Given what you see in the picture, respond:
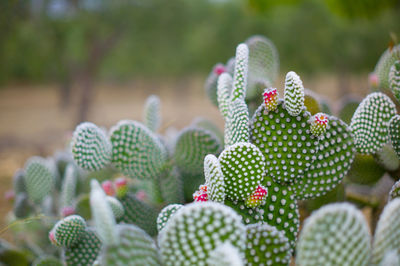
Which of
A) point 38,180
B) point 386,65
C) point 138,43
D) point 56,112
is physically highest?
point 138,43

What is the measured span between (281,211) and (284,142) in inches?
5.4

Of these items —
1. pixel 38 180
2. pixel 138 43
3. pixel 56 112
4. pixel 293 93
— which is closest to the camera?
pixel 293 93

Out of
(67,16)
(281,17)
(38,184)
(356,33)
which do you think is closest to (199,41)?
(281,17)

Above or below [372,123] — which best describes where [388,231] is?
below

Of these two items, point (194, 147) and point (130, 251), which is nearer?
point (130, 251)

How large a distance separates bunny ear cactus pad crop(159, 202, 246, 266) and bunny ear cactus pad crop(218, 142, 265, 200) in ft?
0.44

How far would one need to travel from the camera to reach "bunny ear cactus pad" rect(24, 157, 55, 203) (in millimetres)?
1380

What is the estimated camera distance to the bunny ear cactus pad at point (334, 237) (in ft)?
1.67

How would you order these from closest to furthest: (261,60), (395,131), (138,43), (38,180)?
1. (395,131)
2. (261,60)
3. (38,180)
4. (138,43)

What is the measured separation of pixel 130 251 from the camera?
0.55 meters

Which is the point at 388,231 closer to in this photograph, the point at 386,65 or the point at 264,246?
the point at 264,246

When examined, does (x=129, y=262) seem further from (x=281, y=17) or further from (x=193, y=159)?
(x=281, y=17)

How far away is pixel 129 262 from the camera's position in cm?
55

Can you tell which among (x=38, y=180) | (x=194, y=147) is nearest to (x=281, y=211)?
(x=194, y=147)
